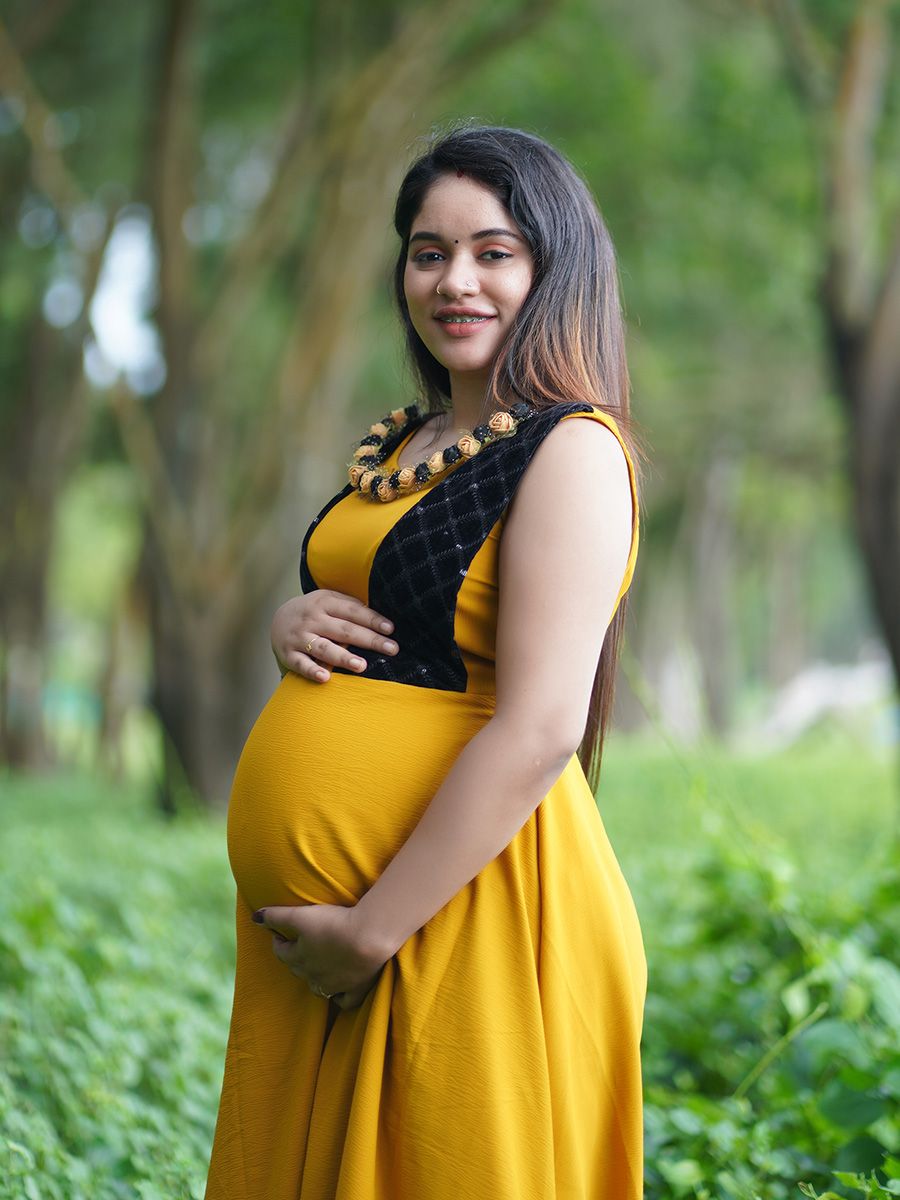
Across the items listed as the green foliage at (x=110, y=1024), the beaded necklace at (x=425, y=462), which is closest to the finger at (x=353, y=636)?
the beaded necklace at (x=425, y=462)

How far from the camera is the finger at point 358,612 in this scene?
1.75 m

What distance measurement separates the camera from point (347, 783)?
5.58 feet

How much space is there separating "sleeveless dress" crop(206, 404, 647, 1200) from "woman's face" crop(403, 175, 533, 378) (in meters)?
0.18

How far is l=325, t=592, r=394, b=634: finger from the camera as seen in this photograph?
5.74 feet

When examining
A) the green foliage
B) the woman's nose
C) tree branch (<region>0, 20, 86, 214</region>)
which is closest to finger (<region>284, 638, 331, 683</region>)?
the woman's nose

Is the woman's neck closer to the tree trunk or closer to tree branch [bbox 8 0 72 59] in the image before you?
tree branch [bbox 8 0 72 59]

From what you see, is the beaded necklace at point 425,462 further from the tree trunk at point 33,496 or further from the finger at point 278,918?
the tree trunk at point 33,496

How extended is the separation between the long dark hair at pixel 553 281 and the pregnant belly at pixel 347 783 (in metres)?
0.35

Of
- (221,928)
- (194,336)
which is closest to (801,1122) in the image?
(221,928)

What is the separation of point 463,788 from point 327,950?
276 millimetres

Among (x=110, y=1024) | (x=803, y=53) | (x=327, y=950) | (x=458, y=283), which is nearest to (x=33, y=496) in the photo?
(x=803, y=53)

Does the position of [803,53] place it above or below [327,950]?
above

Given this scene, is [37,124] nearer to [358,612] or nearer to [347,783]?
[358,612]

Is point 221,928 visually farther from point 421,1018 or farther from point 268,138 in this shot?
point 268,138
